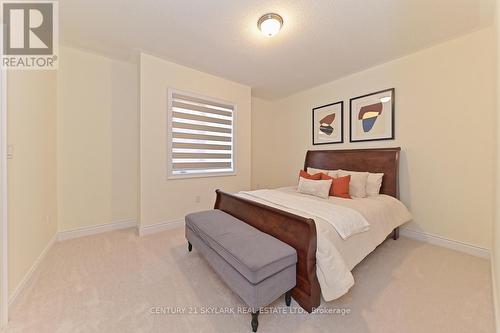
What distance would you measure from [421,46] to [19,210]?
4759mm

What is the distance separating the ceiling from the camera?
1975mm

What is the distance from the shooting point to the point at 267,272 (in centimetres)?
134

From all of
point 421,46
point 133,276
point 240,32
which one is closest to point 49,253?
point 133,276

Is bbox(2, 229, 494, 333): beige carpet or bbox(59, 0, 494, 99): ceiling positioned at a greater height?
bbox(59, 0, 494, 99): ceiling

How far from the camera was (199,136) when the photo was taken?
357cm

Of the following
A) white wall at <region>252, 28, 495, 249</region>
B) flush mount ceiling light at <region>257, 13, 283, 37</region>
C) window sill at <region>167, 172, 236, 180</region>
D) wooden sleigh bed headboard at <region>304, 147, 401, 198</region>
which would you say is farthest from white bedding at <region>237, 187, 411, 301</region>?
flush mount ceiling light at <region>257, 13, 283, 37</region>

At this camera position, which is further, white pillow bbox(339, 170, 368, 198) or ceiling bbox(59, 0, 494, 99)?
white pillow bbox(339, 170, 368, 198)

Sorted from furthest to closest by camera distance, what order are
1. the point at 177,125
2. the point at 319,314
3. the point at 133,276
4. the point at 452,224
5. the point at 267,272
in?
the point at 177,125, the point at 452,224, the point at 133,276, the point at 319,314, the point at 267,272

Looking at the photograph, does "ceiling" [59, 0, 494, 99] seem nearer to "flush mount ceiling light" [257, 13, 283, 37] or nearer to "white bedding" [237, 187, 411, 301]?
"flush mount ceiling light" [257, 13, 283, 37]

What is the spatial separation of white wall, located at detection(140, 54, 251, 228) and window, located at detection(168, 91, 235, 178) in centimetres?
11

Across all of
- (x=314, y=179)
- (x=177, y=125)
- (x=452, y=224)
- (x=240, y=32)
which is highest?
(x=240, y=32)

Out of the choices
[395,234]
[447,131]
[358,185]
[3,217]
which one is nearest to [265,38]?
[358,185]

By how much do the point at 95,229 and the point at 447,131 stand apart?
16.6ft

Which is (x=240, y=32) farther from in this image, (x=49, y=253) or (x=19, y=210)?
(x=49, y=253)
